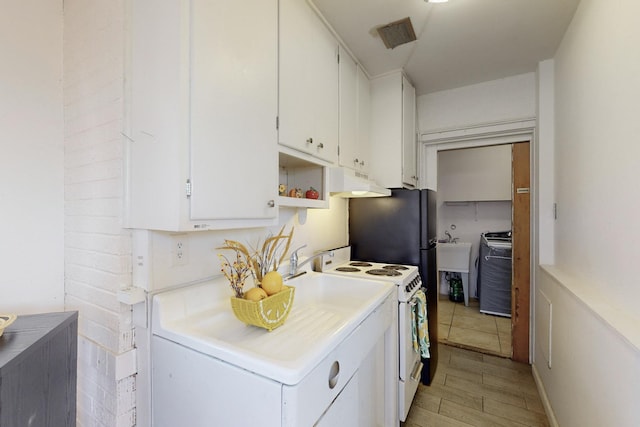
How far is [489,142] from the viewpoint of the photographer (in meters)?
2.73

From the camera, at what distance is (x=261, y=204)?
1.21 metres

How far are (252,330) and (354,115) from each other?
1664mm

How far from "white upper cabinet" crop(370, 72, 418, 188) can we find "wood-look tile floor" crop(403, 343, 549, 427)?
5.47ft

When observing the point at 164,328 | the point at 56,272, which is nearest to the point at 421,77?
the point at 164,328

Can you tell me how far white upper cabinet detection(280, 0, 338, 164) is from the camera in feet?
4.59

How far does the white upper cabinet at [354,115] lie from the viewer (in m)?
1.99

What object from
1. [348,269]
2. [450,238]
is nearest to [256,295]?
[348,269]

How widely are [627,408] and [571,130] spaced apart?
1539mm

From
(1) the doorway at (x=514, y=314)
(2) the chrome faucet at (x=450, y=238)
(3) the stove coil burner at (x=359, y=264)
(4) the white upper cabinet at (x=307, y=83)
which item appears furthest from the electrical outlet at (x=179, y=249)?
(2) the chrome faucet at (x=450, y=238)

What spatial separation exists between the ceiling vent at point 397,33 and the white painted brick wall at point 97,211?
1.46m

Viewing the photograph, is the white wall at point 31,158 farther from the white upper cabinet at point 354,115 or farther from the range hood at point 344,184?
the white upper cabinet at point 354,115

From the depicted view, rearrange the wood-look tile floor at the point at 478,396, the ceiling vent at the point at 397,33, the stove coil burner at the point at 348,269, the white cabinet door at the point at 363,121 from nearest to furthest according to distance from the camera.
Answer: the ceiling vent at the point at 397,33 → the wood-look tile floor at the point at 478,396 → the stove coil burner at the point at 348,269 → the white cabinet door at the point at 363,121

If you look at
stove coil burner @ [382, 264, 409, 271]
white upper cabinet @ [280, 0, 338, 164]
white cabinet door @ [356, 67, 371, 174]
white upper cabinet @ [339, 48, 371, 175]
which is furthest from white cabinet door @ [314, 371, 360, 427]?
white cabinet door @ [356, 67, 371, 174]

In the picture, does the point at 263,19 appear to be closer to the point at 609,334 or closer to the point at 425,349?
the point at 609,334
